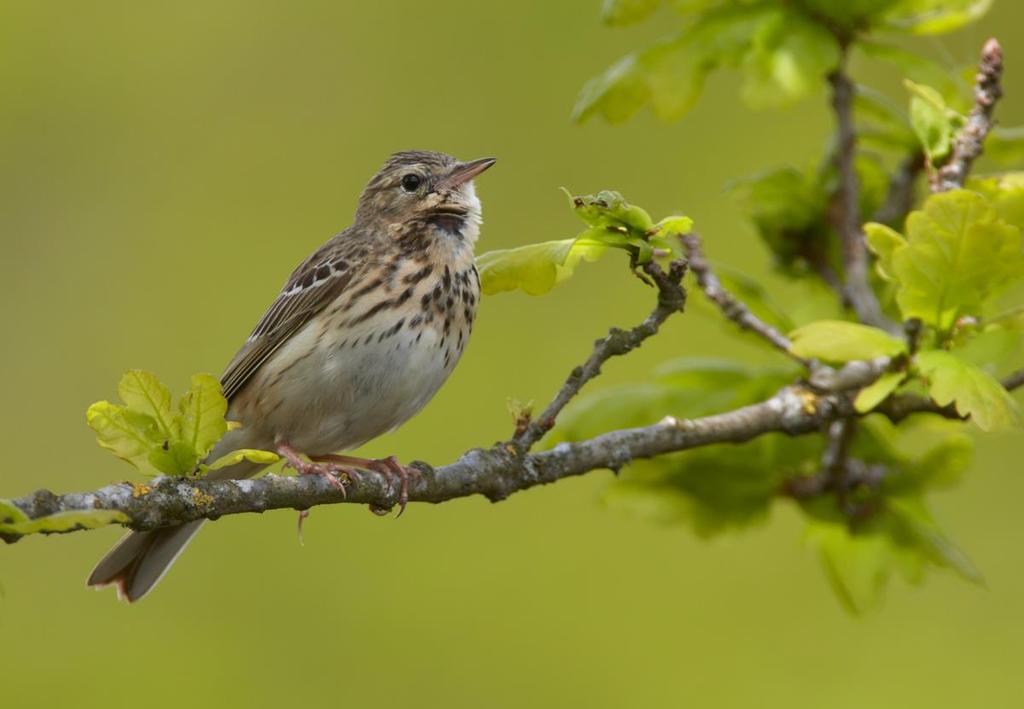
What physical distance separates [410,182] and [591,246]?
2.02 meters

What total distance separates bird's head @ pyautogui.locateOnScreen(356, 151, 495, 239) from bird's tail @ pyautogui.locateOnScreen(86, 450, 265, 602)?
4.72 ft

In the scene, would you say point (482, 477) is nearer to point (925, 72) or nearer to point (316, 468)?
point (316, 468)

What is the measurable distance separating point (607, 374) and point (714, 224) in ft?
3.62

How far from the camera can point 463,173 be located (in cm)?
544

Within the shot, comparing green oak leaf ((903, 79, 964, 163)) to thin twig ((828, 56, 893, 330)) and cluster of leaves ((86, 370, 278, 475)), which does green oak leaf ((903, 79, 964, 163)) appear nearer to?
thin twig ((828, 56, 893, 330))

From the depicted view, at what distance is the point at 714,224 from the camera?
27.0 feet

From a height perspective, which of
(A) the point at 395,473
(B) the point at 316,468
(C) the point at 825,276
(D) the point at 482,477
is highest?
(B) the point at 316,468

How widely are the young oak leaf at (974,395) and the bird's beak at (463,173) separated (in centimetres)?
213

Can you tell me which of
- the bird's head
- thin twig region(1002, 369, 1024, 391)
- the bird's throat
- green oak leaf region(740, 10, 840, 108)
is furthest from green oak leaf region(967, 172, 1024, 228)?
the bird's throat

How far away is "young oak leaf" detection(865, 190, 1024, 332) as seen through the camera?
3.69 meters

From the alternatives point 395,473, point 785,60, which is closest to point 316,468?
point 395,473

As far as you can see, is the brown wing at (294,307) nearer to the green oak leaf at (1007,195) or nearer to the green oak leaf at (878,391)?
the green oak leaf at (878,391)

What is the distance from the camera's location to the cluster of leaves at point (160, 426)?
318 cm

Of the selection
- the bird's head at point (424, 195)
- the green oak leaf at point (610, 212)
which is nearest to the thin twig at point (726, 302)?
the green oak leaf at point (610, 212)
